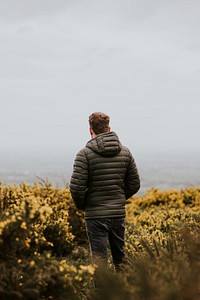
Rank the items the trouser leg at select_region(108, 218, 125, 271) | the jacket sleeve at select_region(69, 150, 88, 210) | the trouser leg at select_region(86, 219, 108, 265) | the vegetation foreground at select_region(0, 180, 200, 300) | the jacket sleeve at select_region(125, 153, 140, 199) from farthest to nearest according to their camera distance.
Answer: the jacket sleeve at select_region(125, 153, 140, 199) → the trouser leg at select_region(108, 218, 125, 271) → the trouser leg at select_region(86, 219, 108, 265) → the jacket sleeve at select_region(69, 150, 88, 210) → the vegetation foreground at select_region(0, 180, 200, 300)

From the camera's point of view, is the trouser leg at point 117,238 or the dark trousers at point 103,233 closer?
the dark trousers at point 103,233

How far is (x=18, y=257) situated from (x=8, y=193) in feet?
16.0

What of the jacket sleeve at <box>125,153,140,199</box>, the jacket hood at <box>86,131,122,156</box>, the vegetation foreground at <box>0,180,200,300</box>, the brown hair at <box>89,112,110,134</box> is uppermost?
the brown hair at <box>89,112,110,134</box>

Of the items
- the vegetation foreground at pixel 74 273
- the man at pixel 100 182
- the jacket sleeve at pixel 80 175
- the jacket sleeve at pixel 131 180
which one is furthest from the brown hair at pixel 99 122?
the vegetation foreground at pixel 74 273

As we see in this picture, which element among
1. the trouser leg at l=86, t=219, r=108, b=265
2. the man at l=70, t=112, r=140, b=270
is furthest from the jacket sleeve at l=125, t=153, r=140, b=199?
the trouser leg at l=86, t=219, r=108, b=265

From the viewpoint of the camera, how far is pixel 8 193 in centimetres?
925

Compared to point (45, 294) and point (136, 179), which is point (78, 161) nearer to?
point (136, 179)

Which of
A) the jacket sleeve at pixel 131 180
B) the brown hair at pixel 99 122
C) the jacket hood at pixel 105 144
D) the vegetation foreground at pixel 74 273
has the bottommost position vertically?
the vegetation foreground at pixel 74 273

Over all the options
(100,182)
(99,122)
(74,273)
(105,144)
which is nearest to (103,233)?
(100,182)

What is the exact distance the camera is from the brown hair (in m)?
5.89

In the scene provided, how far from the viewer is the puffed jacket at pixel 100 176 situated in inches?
232

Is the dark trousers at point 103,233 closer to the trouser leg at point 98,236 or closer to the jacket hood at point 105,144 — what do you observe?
the trouser leg at point 98,236

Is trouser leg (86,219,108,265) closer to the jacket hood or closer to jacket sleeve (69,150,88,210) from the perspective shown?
jacket sleeve (69,150,88,210)

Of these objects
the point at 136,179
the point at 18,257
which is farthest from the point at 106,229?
the point at 18,257
